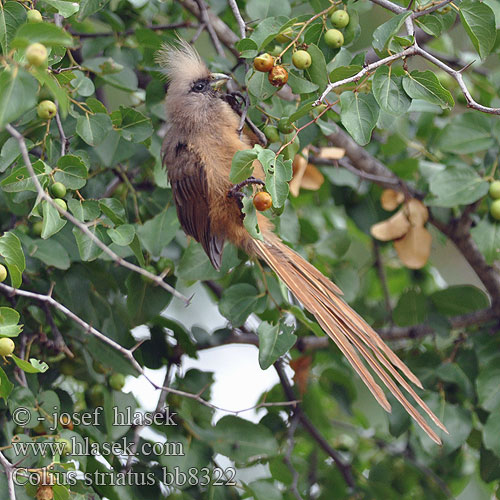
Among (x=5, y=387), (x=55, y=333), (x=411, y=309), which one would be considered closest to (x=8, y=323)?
(x=5, y=387)

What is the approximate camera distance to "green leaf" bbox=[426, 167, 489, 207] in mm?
2689

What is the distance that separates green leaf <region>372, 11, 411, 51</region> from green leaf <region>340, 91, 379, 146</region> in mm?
153

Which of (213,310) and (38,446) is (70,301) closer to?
(38,446)

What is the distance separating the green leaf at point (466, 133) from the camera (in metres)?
2.83

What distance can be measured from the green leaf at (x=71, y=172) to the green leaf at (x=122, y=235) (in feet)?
0.54

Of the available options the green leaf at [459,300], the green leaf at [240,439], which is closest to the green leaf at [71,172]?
the green leaf at [240,439]

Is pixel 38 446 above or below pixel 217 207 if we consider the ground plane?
below

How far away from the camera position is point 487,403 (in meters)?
2.62

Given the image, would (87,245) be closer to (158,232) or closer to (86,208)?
(86,208)

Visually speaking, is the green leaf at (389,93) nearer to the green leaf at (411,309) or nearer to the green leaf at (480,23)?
the green leaf at (480,23)

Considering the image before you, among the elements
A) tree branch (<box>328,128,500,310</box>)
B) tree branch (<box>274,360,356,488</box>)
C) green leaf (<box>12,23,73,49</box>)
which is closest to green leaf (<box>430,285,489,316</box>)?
tree branch (<box>328,128,500,310</box>)

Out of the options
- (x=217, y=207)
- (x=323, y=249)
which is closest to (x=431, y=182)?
(x=323, y=249)

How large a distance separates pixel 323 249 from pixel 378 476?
→ 101 cm

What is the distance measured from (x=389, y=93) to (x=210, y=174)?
2.81 ft
